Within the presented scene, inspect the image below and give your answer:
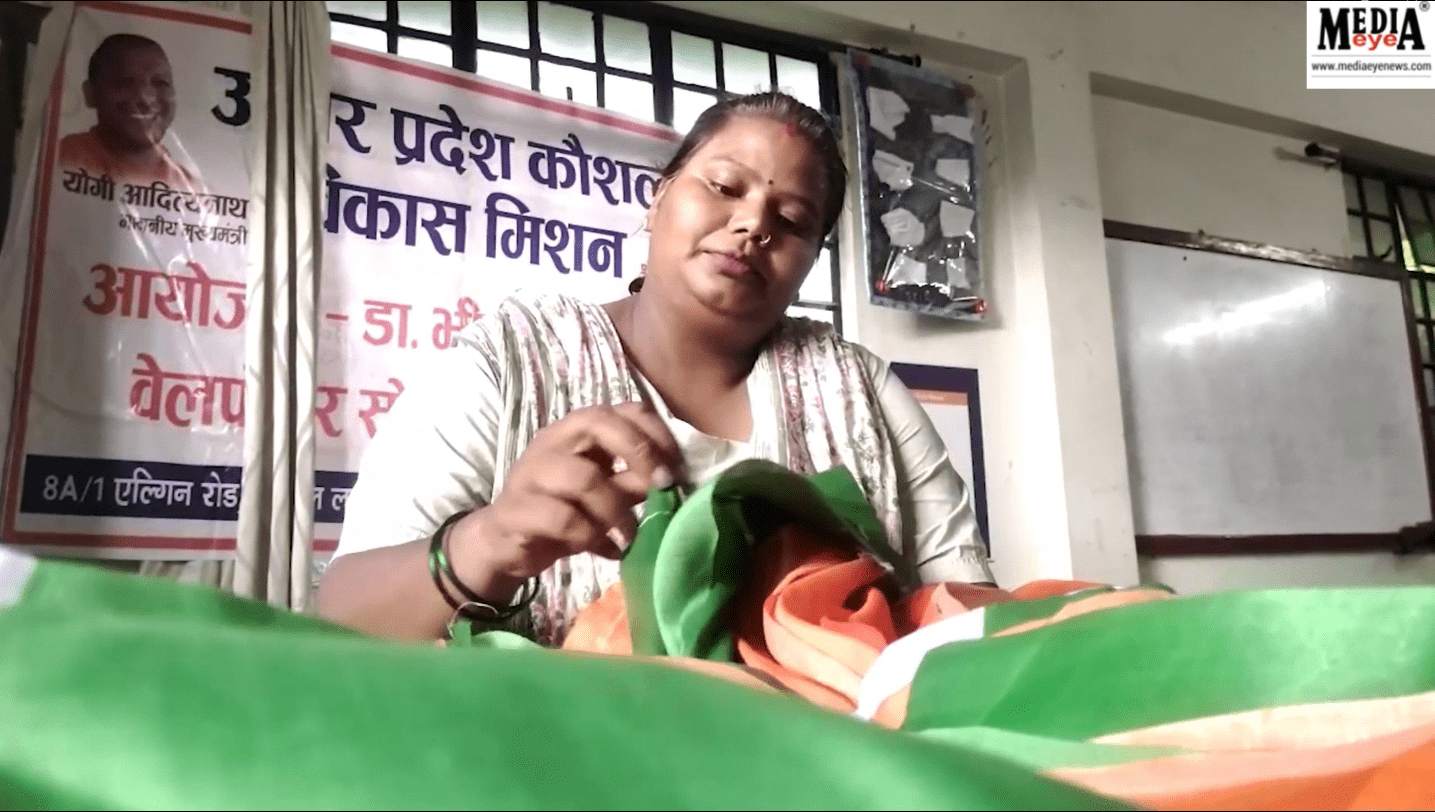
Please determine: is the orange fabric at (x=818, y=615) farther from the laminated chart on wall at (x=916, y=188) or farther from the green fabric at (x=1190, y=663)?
the laminated chart on wall at (x=916, y=188)

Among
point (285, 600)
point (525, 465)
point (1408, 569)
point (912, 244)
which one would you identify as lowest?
point (1408, 569)

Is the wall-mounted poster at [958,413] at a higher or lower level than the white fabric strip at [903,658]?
higher

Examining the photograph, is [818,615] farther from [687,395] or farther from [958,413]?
[958,413]

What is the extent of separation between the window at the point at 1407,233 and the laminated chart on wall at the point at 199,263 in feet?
4.91

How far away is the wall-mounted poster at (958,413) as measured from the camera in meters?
1.52

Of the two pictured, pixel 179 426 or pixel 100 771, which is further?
pixel 179 426

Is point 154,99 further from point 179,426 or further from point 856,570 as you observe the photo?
point 856,570

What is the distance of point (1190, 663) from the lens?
0.24m

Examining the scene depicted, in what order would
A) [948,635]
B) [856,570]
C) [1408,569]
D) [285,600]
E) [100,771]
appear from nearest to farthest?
[100,771]
[948,635]
[856,570]
[285,600]
[1408,569]

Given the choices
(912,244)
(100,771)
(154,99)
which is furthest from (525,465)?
(912,244)

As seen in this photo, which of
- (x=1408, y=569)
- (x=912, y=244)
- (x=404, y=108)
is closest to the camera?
(x=404, y=108)

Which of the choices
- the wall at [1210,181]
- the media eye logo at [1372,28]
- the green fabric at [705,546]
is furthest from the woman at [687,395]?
the media eye logo at [1372,28]

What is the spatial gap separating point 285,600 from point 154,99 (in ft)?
2.16

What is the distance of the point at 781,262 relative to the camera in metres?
Answer: 0.73
